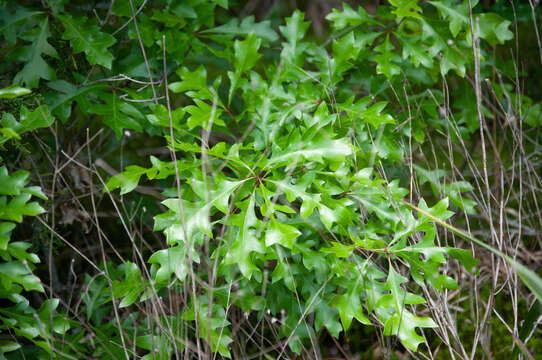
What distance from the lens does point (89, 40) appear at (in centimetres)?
148

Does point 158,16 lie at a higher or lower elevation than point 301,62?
higher

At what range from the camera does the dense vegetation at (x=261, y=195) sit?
3.84 feet

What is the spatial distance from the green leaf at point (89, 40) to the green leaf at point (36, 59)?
6 cm

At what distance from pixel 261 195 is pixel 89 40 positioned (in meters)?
0.75

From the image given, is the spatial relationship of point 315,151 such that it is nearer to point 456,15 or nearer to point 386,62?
point 386,62

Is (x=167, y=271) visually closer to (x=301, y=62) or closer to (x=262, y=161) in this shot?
(x=262, y=161)

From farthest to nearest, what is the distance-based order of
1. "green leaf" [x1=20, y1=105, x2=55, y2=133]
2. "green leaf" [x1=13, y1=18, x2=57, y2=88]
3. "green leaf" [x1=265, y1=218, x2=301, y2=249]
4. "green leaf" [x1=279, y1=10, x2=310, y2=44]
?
"green leaf" [x1=279, y1=10, x2=310, y2=44] < "green leaf" [x1=13, y1=18, x2=57, y2=88] < "green leaf" [x1=20, y1=105, x2=55, y2=133] < "green leaf" [x1=265, y1=218, x2=301, y2=249]

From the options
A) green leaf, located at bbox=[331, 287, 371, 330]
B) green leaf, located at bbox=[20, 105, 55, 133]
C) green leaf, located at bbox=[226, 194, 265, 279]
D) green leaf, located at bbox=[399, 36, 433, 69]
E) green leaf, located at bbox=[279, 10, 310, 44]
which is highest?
green leaf, located at bbox=[279, 10, 310, 44]

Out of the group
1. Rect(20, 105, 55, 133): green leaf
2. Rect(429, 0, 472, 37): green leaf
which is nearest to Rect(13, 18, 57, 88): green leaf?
Rect(20, 105, 55, 133): green leaf

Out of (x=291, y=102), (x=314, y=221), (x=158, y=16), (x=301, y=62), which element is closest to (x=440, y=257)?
(x=314, y=221)

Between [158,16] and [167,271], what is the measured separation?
834 mm

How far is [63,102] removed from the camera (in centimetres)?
154

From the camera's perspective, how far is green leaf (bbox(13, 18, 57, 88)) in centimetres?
146

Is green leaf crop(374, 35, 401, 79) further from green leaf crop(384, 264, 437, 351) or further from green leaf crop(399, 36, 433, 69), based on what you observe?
green leaf crop(384, 264, 437, 351)
